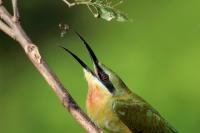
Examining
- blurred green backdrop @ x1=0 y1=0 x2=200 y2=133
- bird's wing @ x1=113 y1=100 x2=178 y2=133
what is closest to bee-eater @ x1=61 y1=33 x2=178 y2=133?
bird's wing @ x1=113 y1=100 x2=178 y2=133

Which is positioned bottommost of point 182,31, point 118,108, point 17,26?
point 182,31

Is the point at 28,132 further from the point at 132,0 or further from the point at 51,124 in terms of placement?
the point at 132,0

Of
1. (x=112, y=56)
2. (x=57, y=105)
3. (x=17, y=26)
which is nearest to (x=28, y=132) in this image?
(x=57, y=105)

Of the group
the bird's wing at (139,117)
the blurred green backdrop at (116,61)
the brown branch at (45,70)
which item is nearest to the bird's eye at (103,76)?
the bird's wing at (139,117)

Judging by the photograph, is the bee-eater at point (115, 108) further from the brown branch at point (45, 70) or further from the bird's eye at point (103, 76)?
the brown branch at point (45, 70)

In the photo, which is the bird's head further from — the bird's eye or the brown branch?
the brown branch

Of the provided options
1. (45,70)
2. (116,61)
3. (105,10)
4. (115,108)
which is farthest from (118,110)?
(116,61)

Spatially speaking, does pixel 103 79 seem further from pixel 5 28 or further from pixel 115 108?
pixel 5 28

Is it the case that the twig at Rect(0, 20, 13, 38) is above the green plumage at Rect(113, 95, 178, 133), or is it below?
above
